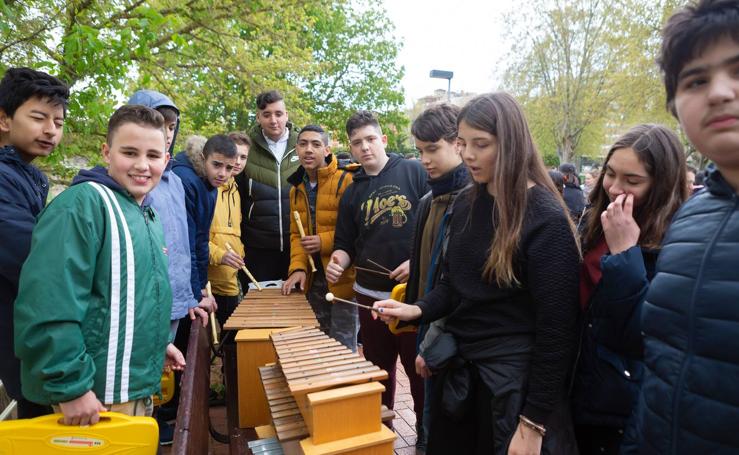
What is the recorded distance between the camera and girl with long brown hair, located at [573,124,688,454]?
154 cm

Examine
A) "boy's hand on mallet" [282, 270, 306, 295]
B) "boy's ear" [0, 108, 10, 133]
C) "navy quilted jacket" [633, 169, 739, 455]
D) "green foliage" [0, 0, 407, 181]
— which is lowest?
"boy's hand on mallet" [282, 270, 306, 295]

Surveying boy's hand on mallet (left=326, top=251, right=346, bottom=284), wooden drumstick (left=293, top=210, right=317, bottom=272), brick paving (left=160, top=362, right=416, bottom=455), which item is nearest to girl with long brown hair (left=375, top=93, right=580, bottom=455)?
boy's hand on mallet (left=326, top=251, right=346, bottom=284)

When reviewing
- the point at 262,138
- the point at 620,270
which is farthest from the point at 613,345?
the point at 262,138

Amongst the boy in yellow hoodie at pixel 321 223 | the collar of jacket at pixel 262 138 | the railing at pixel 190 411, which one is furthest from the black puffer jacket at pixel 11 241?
the collar of jacket at pixel 262 138

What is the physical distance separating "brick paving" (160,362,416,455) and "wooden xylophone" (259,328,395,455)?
141 cm

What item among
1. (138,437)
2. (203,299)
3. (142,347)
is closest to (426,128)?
(142,347)

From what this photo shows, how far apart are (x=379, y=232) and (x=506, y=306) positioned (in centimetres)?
154

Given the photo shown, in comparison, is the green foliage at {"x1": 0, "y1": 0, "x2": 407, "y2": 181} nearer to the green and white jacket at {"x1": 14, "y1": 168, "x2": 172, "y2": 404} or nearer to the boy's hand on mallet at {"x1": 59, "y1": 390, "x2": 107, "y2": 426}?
the green and white jacket at {"x1": 14, "y1": 168, "x2": 172, "y2": 404}

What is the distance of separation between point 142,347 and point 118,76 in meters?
3.15

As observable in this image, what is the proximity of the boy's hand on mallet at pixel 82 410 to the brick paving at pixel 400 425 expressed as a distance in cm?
161

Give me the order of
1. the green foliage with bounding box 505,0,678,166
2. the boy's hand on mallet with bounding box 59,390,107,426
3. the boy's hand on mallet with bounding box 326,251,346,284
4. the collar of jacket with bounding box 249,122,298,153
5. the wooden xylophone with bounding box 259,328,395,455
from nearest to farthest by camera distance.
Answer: the boy's hand on mallet with bounding box 59,390,107,426, the wooden xylophone with bounding box 259,328,395,455, the boy's hand on mallet with bounding box 326,251,346,284, the collar of jacket with bounding box 249,122,298,153, the green foliage with bounding box 505,0,678,166

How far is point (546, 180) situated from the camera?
1846 mm

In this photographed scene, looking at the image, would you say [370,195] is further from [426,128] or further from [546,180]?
[546,180]

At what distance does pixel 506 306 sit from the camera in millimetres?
1780
